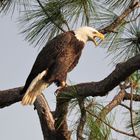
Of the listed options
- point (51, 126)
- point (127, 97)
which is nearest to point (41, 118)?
point (51, 126)

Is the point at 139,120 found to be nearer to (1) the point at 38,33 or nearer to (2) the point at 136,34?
(2) the point at 136,34

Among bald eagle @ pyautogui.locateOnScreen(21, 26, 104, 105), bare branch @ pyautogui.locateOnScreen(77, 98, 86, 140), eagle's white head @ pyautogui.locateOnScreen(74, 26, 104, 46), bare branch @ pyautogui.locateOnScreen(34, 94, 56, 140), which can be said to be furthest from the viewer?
eagle's white head @ pyautogui.locateOnScreen(74, 26, 104, 46)

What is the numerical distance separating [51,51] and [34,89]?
355 millimetres

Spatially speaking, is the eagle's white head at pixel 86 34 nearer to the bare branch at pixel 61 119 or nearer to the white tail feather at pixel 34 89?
the white tail feather at pixel 34 89

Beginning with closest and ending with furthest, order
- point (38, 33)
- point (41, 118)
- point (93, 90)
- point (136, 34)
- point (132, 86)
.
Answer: point (93, 90) < point (132, 86) < point (41, 118) < point (136, 34) < point (38, 33)

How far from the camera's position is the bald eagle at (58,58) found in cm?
279

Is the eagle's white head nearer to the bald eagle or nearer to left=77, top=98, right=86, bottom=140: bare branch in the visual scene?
the bald eagle

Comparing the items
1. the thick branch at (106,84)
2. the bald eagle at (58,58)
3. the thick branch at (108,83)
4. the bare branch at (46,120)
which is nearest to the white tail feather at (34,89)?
the bald eagle at (58,58)

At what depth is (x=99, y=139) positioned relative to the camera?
191 centimetres

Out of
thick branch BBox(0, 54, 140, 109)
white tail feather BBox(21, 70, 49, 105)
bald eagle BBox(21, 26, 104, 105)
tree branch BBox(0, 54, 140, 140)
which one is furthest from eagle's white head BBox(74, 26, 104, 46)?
thick branch BBox(0, 54, 140, 109)

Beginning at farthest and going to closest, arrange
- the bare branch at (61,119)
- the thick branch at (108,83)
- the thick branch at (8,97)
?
the thick branch at (8,97) → the bare branch at (61,119) → the thick branch at (108,83)

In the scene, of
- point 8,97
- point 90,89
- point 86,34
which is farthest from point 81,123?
point 86,34

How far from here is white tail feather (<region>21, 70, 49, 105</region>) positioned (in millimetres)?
2555

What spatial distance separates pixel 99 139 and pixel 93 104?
125 millimetres
